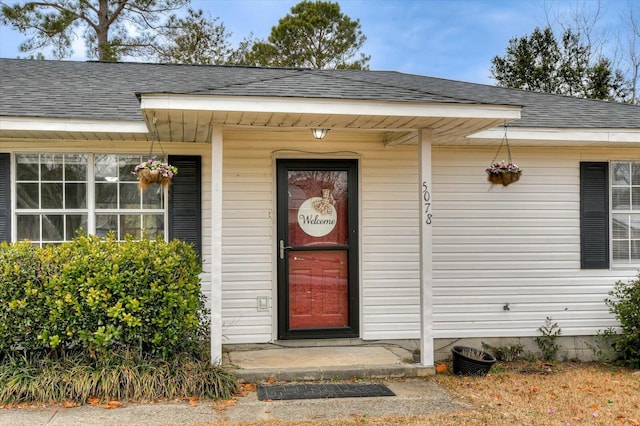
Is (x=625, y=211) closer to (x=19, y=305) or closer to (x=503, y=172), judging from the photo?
(x=503, y=172)

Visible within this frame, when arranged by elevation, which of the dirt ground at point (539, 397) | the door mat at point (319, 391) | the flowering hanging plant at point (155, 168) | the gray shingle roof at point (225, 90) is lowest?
the dirt ground at point (539, 397)

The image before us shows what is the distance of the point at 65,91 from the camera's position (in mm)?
5793

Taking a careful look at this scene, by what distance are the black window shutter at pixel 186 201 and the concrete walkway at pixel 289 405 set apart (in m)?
1.35

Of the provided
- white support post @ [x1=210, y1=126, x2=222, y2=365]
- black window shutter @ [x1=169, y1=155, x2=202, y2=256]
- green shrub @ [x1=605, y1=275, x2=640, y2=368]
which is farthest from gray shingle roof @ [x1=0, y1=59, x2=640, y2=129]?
green shrub @ [x1=605, y1=275, x2=640, y2=368]

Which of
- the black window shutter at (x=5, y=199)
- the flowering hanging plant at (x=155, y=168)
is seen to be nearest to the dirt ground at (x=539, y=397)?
the flowering hanging plant at (x=155, y=168)

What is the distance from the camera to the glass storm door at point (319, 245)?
576cm

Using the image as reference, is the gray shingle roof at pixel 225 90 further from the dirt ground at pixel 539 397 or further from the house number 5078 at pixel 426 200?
the dirt ground at pixel 539 397

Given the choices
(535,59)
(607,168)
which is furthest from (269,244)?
(535,59)

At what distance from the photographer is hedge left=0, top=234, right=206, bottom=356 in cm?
423

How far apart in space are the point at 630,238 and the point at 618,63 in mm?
13988

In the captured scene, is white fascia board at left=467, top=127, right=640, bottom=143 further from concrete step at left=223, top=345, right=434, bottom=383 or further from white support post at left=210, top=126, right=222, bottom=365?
white support post at left=210, top=126, right=222, bottom=365

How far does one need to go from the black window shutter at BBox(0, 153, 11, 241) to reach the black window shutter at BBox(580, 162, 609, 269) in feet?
20.7

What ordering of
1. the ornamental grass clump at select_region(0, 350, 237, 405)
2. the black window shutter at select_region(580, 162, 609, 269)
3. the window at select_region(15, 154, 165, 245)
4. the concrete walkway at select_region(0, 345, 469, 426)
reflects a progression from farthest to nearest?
the black window shutter at select_region(580, 162, 609, 269) < the window at select_region(15, 154, 165, 245) < the ornamental grass clump at select_region(0, 350, 237, 405) < the concrete walkway at select_region(0, 345, 469, 426)

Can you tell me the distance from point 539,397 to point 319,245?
2625 millimetres
